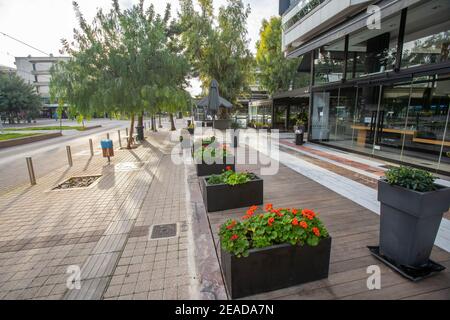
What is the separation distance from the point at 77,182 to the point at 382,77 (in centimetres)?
1061

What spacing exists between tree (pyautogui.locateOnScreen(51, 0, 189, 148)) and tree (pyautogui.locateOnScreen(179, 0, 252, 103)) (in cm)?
872

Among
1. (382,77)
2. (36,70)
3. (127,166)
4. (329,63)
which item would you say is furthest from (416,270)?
(36,70)

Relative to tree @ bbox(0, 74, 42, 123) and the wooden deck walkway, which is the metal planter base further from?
tree @ bbox(0, 74, 42, 123)

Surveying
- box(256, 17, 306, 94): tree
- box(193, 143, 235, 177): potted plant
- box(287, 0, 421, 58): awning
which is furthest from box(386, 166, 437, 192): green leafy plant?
box(256, 17, 306, 94): tree

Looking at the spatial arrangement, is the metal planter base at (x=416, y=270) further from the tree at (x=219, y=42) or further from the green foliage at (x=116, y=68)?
the tree at (x=219, y=42)

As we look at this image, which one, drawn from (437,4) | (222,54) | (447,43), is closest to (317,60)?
(437,4)

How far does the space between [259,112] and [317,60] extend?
11.1 meters

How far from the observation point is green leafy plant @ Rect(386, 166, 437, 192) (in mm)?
2258

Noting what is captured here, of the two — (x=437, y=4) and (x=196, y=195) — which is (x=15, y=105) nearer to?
(x=196, y=195)

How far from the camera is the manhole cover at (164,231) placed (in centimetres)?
347

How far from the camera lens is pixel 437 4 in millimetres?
6949

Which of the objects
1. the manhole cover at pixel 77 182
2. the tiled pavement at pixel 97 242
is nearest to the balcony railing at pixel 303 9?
the tiled pavement at pixel 97 242

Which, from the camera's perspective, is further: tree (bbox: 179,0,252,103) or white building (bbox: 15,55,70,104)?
white building (bbox: 15,55,70,104)

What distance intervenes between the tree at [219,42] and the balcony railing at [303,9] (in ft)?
22.4
